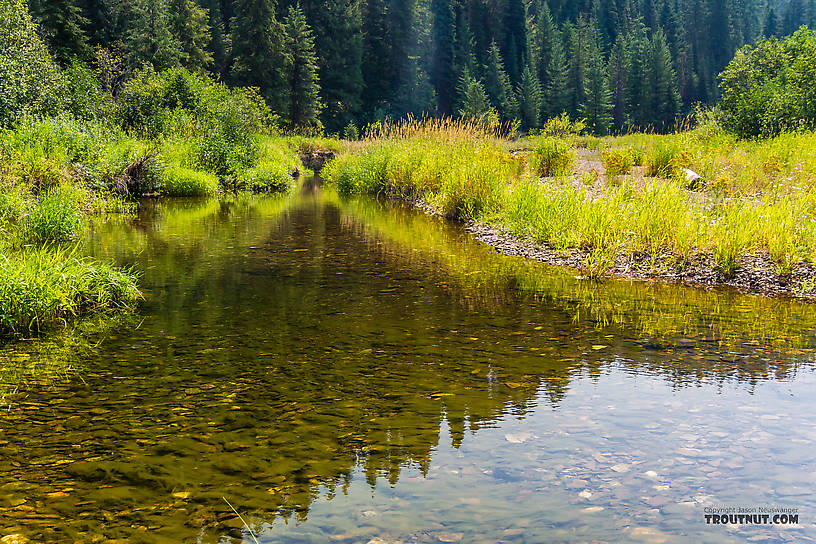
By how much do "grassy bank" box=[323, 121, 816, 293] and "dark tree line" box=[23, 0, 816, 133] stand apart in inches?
1174

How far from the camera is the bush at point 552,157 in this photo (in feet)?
59.1

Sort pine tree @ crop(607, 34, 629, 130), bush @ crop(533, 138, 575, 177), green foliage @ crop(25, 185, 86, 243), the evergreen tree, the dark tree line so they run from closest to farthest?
green foliage @ crop(25, 185, 86, 243) < bush @ crop(533, 138, 575, 177) < the dark tree line < the evergreen tree < pine tree @ crop(607, 34, 629, 130)

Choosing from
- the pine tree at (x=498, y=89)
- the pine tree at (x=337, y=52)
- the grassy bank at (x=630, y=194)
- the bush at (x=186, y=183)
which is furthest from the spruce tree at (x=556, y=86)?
the bush at (x=186, y=183)

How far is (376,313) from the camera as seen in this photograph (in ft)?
23.3

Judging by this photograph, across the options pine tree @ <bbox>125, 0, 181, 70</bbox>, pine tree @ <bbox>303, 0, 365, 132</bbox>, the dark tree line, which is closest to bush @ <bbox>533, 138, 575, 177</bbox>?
the dark tree line

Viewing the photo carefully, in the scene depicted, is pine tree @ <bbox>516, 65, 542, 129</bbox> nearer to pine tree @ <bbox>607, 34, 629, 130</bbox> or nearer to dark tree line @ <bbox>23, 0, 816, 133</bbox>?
dark tree line @ <bbox>23, 0, 816, 133</bbox>

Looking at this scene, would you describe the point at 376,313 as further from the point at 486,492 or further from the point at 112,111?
the point at 112,111

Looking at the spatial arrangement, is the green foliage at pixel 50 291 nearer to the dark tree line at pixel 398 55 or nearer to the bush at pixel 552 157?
the bush at pixel 552 157

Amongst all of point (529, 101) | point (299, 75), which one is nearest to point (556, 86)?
point (529, 101)

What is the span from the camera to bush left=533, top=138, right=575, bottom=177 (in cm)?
1802

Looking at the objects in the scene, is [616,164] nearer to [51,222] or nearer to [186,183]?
[186,183]

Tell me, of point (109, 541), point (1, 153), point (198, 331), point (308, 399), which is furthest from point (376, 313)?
point (1, 153)

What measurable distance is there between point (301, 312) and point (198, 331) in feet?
3.93

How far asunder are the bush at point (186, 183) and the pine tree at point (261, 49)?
3550cm
